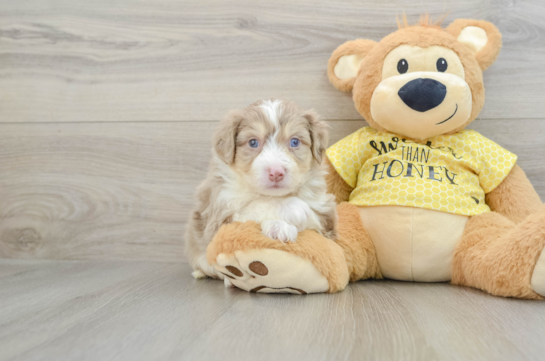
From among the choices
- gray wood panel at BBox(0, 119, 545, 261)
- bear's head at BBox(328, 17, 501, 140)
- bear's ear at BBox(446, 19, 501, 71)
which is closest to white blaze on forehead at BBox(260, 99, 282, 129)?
bear's head at BBox(328, 17, 501, 140)

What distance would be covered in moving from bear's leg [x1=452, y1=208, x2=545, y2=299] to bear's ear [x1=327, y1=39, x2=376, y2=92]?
691 millimetres

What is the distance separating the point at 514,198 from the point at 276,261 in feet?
2.97

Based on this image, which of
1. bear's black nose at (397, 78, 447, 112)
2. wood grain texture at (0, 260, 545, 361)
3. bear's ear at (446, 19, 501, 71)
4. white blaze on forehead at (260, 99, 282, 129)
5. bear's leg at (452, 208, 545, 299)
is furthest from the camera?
bear's ear at (446, 19, 501, 71)

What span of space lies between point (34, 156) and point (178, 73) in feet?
2.52

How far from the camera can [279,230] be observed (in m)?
1.23

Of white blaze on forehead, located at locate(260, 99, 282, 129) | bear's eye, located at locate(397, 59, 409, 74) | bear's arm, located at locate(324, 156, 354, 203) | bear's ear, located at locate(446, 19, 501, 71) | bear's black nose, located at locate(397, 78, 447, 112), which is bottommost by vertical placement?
bear's arm, located at locate(324, 156, 354, 203)

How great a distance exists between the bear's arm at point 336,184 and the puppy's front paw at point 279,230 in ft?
1.42

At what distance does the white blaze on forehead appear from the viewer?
4.25 ft

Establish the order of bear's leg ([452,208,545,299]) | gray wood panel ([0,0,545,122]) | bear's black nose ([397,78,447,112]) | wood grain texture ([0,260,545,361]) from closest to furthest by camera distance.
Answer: wood grain texture ([0,260,545,361]) < bear's leg ([452,208,545,299]) < bear's black nose ([397,78,447,112]) < gray wood panel ([0,0,545,122])

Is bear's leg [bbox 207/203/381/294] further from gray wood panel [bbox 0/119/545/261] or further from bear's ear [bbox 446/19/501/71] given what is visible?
bear's ear [bbox 446/19/501/71]

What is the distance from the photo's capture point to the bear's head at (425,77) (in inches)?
57.3

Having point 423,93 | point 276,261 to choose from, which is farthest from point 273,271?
point 423,93

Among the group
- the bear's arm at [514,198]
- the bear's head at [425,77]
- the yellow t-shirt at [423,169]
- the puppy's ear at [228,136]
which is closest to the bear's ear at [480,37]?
the bear's head at [425,77]

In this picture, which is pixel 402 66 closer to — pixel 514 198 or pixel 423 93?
pixel 423 93
